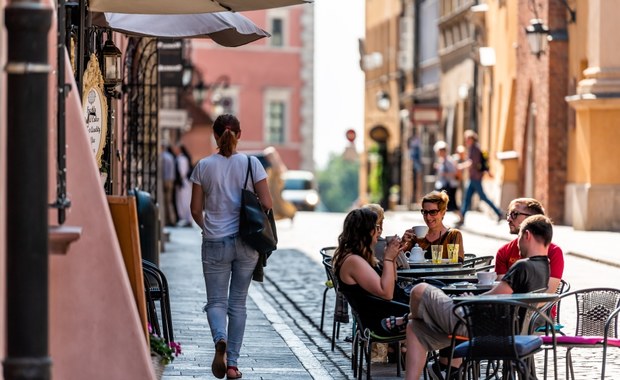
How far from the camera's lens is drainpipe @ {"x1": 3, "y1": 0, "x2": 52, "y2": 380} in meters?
5.74

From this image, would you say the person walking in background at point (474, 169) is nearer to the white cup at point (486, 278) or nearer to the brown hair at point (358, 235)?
the brown hair at point (358, 235)

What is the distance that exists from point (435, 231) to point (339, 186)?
467ft

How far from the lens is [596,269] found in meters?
20.7

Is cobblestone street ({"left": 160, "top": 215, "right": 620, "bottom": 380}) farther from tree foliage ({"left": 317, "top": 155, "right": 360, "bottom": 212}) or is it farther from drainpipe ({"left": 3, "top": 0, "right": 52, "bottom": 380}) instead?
tree foliage ({"left": 317, "top": 155, "right": 360, "bottom": 212})

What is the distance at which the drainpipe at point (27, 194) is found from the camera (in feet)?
18.8

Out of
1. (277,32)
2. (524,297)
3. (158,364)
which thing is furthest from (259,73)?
(524,297)

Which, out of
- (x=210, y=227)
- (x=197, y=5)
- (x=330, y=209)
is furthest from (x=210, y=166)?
(x=330, y=209)

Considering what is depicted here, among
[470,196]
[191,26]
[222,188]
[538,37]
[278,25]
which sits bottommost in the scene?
[470,196]

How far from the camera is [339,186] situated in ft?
506

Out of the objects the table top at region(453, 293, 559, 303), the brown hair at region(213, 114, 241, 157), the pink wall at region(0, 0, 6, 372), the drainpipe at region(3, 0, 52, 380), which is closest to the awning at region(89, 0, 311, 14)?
the brown hair at region(213, 114, 241, 157)

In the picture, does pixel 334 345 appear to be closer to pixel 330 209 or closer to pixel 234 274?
pixel 234 274

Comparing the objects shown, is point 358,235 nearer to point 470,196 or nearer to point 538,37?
point 538,37

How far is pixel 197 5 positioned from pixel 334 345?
Result: 281cm

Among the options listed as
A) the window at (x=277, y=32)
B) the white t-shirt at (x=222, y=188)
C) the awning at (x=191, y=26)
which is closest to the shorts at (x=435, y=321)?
the white t-shirt at (x=222, y=188)
